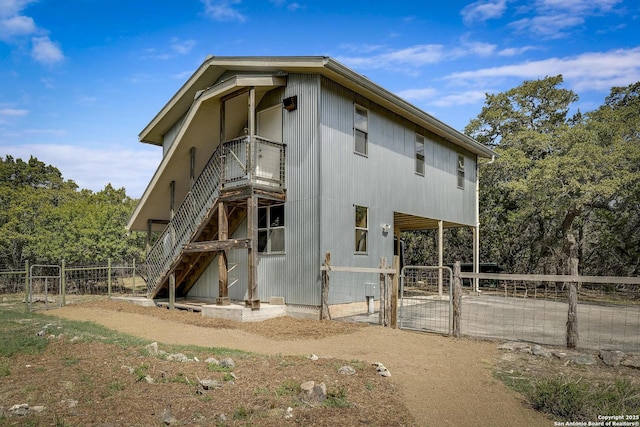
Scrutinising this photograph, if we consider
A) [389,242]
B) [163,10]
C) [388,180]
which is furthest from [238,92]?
[389,242]

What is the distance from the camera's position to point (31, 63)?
67.1ft

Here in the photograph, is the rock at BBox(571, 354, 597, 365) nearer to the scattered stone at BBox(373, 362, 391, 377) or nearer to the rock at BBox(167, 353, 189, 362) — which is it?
the scattered stone at BBox(373, 362, 391, 377)

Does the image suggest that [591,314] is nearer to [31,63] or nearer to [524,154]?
[524,154]

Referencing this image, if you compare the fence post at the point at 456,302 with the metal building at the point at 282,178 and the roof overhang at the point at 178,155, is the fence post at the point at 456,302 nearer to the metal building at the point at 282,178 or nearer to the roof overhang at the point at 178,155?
the metal building at the point at 282,178

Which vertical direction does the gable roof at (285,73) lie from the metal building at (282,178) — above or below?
above

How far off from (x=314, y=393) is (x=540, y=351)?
14.5ft

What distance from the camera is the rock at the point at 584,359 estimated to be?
6621 mm

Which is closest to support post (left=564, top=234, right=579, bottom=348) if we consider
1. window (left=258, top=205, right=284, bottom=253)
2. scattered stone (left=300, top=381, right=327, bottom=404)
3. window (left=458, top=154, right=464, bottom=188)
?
scattered stone (left=300, top=381, right=327, bottom=404)

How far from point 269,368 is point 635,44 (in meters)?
21.3

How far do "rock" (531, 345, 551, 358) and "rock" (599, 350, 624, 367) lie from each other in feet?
2.47

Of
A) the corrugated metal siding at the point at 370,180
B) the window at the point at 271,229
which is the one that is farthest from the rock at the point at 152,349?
the window at the point at 271,229

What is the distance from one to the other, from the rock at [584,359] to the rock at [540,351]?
417 millimetres

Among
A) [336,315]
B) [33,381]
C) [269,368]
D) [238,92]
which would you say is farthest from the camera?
[238,92]

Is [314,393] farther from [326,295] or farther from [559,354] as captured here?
[326,295]
